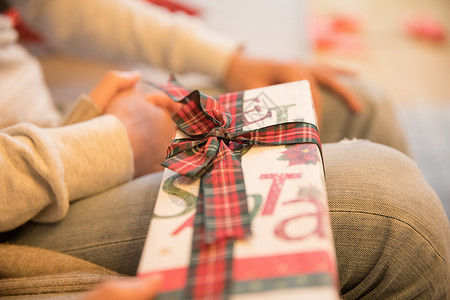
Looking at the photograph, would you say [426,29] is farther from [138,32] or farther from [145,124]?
[145,124]

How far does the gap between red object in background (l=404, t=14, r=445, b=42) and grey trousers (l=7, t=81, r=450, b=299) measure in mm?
1139

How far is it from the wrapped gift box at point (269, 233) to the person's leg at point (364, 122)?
31cm

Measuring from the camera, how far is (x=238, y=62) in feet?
2.79

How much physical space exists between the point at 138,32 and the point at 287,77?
34cm

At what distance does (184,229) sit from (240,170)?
0.28ft

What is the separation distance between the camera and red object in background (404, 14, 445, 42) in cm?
153

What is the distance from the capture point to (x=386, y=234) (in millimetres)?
487

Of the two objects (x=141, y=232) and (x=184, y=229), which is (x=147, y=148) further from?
(x=184, y=229)

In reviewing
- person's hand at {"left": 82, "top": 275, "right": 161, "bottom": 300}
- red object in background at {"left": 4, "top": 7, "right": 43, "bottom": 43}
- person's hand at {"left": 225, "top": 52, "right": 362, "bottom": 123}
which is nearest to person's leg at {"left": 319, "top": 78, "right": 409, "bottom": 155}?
person's hand at {"left": 225, "top": 52, "right": 362, "bottom": 123}

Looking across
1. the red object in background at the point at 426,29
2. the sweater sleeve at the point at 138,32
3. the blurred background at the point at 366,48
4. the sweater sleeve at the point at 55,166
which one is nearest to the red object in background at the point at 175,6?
the blurred background at the point at 366,48

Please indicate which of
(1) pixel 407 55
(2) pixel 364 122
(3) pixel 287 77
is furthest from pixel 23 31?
(1) pixel 407 55

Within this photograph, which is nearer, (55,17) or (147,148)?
(147,148)

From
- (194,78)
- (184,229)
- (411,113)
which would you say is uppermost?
(184,229)

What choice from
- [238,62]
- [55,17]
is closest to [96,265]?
[238,62]
